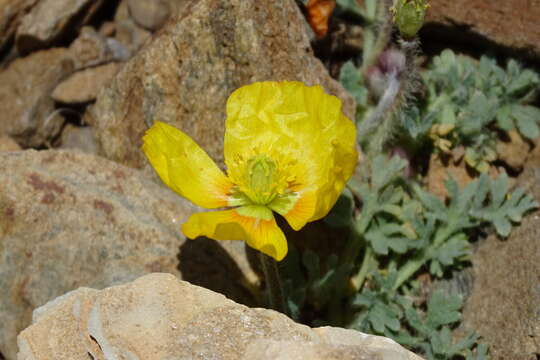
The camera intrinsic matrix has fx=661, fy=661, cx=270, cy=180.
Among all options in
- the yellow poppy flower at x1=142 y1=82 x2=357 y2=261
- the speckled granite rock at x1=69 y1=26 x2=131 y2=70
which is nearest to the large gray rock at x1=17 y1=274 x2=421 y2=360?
the yellow poppy flower at x1=142 y1=82 x2=357 y2=261

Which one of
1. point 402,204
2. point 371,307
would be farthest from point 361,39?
point 371,307

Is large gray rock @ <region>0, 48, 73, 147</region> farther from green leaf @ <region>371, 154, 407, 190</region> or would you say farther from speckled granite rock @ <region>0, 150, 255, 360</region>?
green leaf @ <region>371, 154, 407, 190</region>

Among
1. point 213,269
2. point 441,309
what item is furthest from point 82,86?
point 441,309

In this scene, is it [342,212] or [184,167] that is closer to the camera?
[184,167]

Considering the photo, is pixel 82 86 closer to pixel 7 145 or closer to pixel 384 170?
pixel 7 145

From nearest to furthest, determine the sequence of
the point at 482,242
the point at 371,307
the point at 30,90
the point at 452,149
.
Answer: the point at 371,307 → the point at 482,242 → the point at 452,149 → the point at 30,90

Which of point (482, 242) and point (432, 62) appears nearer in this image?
point (482, 242)

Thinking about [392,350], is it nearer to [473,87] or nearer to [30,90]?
[473,87]
